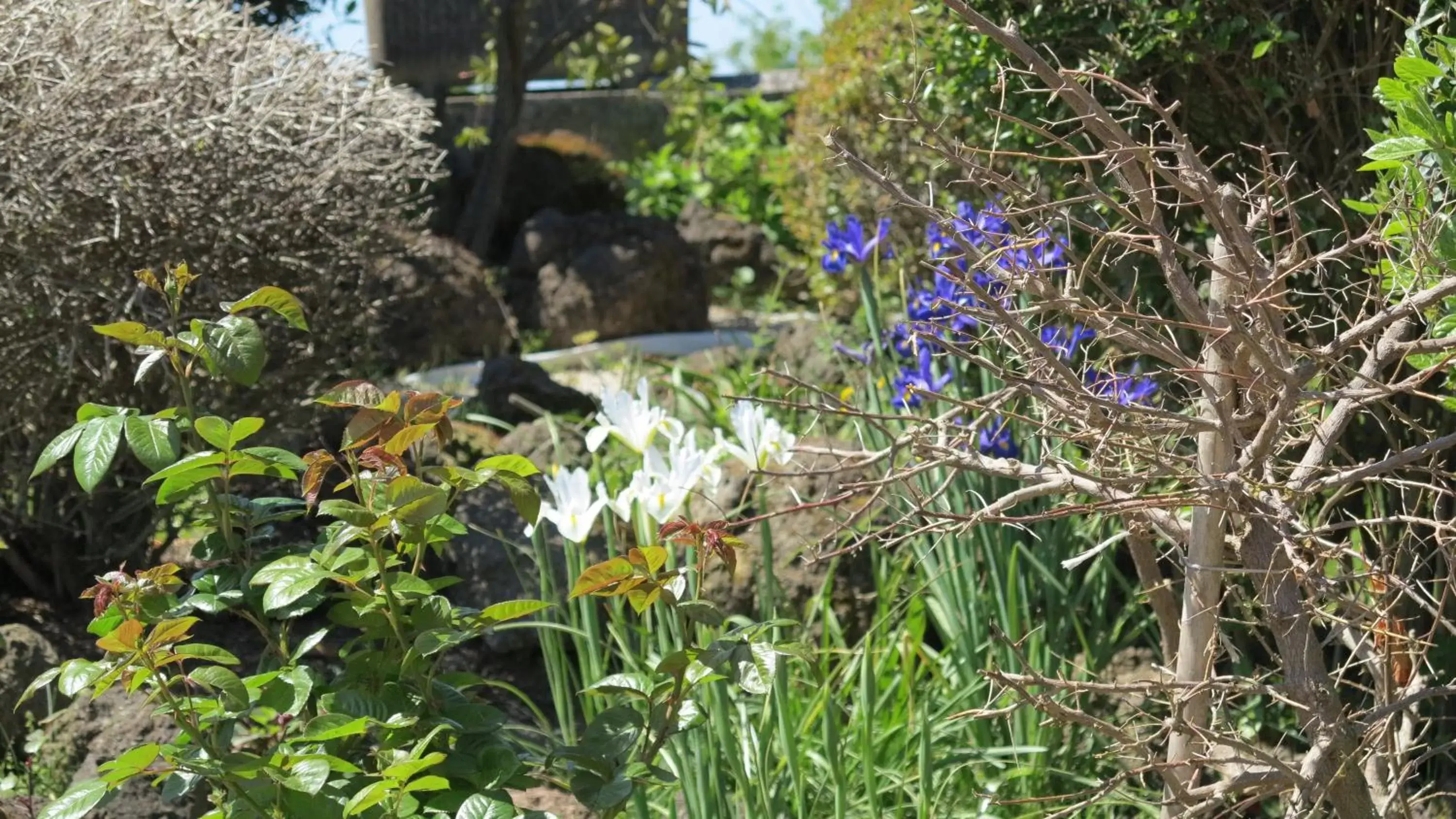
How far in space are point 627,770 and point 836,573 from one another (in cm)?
173

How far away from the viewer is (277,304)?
2.05 meters

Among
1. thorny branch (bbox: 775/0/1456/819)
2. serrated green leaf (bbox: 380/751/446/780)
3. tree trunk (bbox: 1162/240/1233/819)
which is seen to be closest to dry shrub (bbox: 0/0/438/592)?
serrated green leaf (bbox: 380/751/446/780)

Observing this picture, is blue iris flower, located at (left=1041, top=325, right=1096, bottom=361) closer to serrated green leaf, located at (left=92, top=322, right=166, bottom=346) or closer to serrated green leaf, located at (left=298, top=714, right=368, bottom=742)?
serrated green leaf, located at (left=298, top=714, right=368, bottom=742)

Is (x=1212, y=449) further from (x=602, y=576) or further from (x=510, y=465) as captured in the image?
(x=510, y=465)

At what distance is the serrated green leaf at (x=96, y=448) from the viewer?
1.91 metres

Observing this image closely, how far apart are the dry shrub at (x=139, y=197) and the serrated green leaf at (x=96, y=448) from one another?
1.62 metres

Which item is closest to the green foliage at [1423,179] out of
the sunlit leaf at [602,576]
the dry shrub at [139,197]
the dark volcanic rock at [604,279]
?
the sunlit leaf at [602,576]

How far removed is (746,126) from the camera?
1209 cm

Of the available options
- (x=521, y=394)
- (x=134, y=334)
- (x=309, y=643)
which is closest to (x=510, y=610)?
(x=309, y=643)

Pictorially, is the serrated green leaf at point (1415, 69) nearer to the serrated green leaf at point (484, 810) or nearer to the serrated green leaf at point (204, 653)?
the serrated green leaf at point (484, 810)

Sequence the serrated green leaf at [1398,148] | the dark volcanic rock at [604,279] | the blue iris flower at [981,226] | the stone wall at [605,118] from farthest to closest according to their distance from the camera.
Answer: the stone wall at [605,118]
the dark volcanic rock at [604,279]
the blue iris flower at [981,226]
the serrated green leaf at [1398,148]

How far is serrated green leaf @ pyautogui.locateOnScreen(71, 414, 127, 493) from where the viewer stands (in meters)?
1.91

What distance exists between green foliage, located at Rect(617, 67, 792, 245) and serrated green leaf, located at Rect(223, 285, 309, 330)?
8706 mm

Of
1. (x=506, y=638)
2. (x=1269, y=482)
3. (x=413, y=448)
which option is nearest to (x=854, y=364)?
(x=506, y=638)
